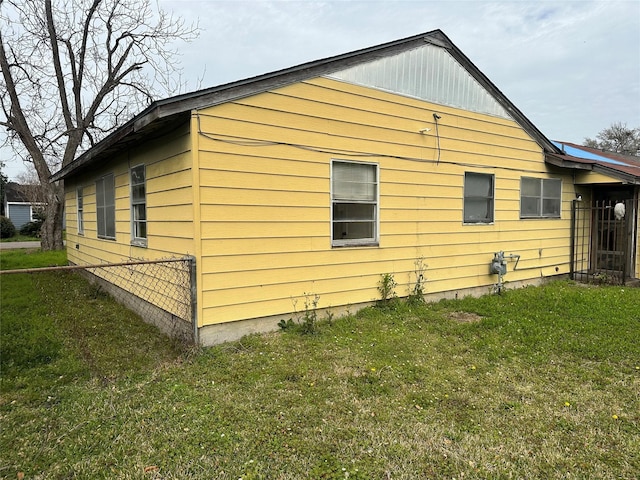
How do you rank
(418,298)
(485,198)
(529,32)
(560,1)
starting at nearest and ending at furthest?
(418,298)
(485,198)
(560,1)
(529,32)

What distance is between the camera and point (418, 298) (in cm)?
629

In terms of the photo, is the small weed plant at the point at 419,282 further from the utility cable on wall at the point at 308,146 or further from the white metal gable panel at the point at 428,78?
the white metal gable panel at the point at 428,78

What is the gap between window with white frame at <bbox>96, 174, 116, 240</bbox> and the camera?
7.21 meters

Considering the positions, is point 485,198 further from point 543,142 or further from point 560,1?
point 560,1

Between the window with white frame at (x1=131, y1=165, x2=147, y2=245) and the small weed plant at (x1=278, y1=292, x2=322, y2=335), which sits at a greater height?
the window with white frame at (x1=131, y1=165, x2=147, y2=245)

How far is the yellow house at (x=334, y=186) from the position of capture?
449cm

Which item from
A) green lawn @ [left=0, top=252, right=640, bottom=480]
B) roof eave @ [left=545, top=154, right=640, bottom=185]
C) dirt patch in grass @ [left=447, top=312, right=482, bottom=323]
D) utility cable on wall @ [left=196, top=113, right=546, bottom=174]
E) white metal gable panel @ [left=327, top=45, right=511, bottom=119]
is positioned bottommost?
green lawn @ [left=0, top=252, right=640, bottom=480]

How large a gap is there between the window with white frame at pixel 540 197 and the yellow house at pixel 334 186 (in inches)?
1.5

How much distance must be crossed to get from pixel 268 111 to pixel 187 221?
5.40 ft

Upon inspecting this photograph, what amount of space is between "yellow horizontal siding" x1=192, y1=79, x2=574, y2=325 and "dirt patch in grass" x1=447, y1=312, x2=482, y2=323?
74 centimetres

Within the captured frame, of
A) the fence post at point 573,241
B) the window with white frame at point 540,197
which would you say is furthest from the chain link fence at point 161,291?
the fence post at point 573,241

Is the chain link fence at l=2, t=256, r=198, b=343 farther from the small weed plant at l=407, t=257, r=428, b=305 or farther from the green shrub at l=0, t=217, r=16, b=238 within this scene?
the green shrub at l=0, t=217, r=16, b=238

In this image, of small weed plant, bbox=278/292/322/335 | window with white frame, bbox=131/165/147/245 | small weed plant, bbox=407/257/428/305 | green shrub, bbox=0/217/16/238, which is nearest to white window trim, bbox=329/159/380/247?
small weed plant, bbox=278/292/322/335

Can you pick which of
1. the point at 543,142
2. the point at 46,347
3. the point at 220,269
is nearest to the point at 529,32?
the point at 543,142
